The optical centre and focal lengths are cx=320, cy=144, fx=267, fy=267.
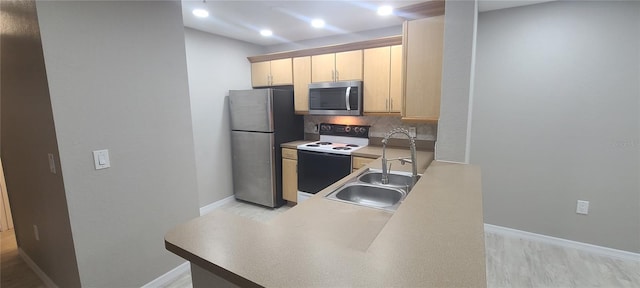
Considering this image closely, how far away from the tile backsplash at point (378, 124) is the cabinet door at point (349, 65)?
569mm

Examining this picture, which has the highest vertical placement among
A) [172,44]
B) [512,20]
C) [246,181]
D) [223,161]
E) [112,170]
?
[512,20]

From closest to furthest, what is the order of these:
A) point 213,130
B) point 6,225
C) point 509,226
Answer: point 509,226 → point 6,225 → point 213,130

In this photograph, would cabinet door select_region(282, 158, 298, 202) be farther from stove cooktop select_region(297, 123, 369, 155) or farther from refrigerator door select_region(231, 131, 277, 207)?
stove cooktop select_region(297, 123, 369, 155)

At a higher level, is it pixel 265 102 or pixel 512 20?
pixel 512 20

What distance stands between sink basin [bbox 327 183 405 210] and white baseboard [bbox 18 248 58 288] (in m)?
2.23

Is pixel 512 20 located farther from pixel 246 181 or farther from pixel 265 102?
pixel 246 181

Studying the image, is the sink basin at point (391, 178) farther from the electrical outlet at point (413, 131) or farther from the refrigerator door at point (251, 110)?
the refrigerator door at point (251, 110)

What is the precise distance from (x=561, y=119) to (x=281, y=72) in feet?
10.1

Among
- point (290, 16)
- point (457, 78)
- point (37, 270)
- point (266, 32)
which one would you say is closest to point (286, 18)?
point (290, 16)

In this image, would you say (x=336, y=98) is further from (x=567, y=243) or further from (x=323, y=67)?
(x=567, y=243)

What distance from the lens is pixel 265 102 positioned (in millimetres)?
3307

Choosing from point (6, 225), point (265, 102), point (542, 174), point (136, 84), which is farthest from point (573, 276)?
point (6, 225)

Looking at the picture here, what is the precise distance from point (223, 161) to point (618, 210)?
4203mm

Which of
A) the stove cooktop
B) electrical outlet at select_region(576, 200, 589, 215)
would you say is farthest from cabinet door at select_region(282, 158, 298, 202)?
electrical outlet at select_region(576, 200, 589, 215)
